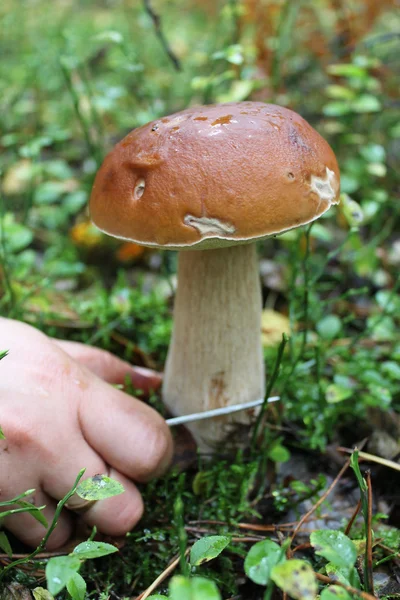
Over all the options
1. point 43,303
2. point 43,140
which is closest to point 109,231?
point 43,303

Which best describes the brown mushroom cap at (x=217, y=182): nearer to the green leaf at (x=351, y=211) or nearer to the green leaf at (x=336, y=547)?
the green leaf at (x=351, y=211)

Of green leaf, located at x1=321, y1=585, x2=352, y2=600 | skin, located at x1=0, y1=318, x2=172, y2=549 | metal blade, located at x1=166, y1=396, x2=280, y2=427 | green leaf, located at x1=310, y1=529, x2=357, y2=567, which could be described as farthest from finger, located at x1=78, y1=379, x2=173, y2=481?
green leaf, located at x1=321, y1=585, x2=352, y2=600

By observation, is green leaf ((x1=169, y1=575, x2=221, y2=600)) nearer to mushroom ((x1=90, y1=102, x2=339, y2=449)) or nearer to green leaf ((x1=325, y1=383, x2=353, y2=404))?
mushroom ((x1=90, y1=102, x2=339, y2=449))

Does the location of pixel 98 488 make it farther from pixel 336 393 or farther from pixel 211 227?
pixel 336 393

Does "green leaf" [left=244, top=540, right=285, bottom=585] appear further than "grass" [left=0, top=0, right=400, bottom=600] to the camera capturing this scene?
No

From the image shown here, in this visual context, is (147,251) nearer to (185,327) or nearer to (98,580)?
(185,327)

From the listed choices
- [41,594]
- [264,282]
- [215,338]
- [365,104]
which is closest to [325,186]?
[215,338]
